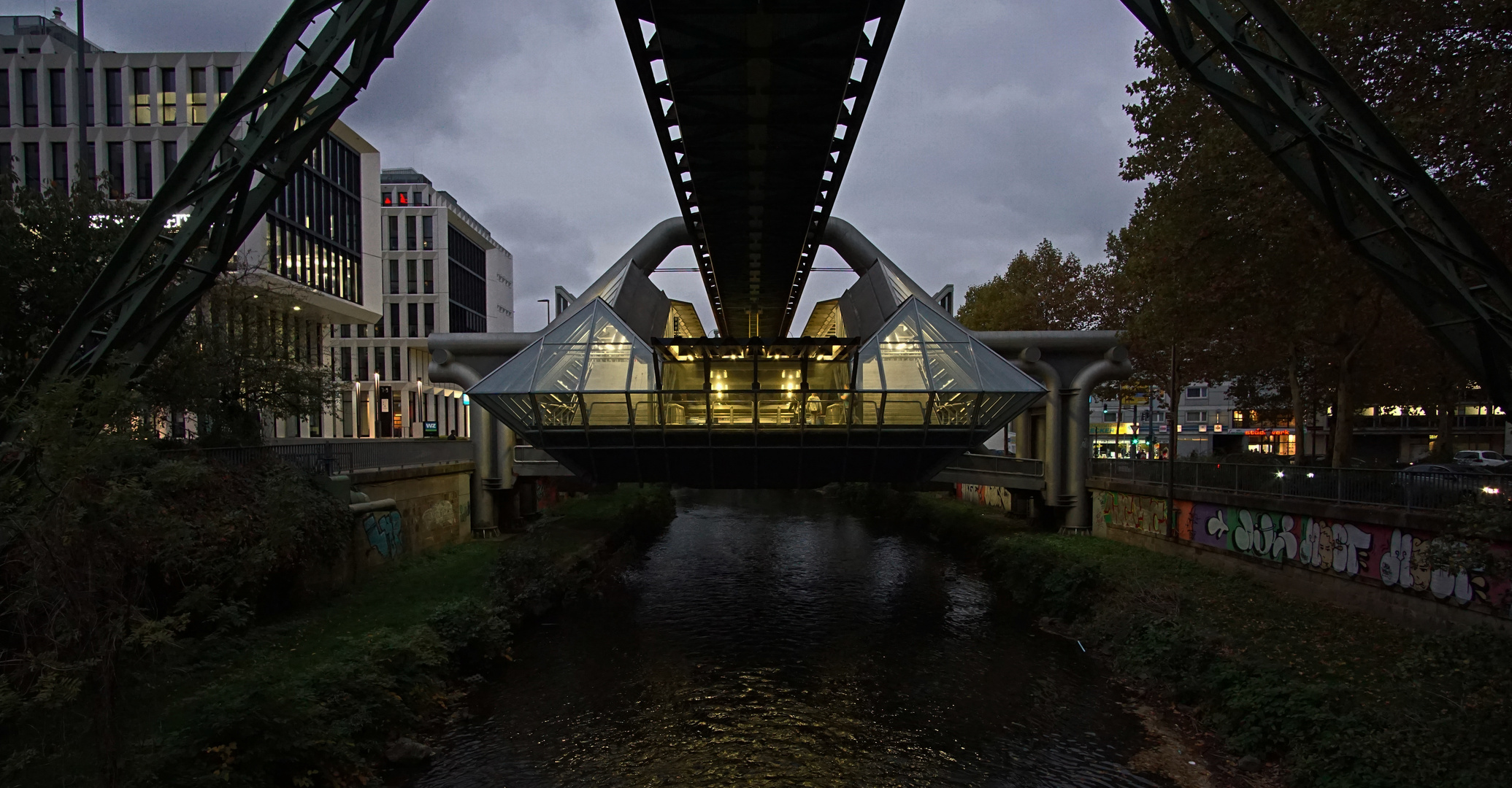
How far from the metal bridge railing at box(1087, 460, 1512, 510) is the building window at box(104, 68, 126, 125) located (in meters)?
56.1

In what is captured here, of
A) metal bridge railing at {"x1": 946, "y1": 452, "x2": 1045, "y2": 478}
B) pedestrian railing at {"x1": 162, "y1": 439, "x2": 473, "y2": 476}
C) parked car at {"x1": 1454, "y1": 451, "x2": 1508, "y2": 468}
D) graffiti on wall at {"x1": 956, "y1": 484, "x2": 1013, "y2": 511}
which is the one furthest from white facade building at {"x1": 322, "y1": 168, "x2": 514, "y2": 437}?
parked car at {"x1": 1454, "y1": 451, "x2": 1508, "y2": 468}

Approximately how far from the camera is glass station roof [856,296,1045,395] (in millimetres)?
21500

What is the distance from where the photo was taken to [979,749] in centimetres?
1432

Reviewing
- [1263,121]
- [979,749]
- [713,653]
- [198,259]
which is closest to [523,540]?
[713,653]

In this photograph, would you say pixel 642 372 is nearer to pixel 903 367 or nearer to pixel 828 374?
pixel 903 367

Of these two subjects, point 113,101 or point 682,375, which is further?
point 113,101

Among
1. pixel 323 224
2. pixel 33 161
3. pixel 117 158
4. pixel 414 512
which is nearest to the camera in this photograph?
pixel 414 512

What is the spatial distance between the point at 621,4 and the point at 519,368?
40.2 feet

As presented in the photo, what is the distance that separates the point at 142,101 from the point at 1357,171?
5745 cm

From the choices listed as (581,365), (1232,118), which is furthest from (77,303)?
(1232,118)

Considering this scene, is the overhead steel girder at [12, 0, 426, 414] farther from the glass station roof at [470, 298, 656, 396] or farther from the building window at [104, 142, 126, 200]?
the building window at [104, 142, 126, 200]

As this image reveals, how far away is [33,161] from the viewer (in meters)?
43.5

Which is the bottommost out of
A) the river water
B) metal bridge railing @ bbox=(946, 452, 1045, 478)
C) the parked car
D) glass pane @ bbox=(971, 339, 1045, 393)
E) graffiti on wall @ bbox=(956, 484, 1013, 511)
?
the river water

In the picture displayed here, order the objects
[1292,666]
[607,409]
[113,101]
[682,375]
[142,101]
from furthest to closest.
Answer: [142,101], [113,101], [682,375], [607,409], [1292,666]
